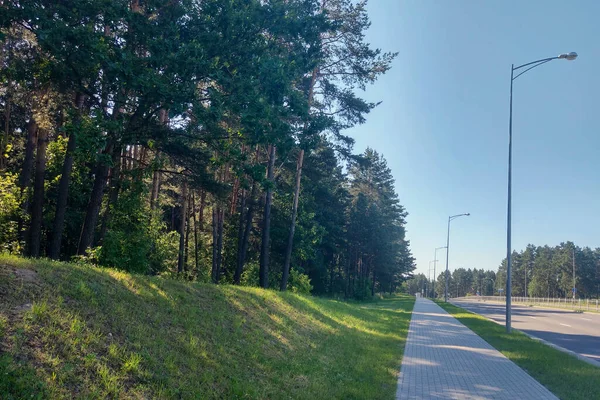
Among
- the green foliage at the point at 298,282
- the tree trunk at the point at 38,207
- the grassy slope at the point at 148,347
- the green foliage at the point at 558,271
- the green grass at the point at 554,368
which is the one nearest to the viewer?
the grassy slope at the point at 148,347

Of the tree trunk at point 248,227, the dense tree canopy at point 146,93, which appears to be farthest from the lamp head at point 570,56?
the tree trunk at point 248,227

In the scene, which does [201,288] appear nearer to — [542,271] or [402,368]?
[402,368]

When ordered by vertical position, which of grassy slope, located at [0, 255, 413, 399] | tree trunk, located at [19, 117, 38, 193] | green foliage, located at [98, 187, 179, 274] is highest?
tree trunk, located at [19, 117, 38, 193]

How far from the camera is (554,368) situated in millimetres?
10875

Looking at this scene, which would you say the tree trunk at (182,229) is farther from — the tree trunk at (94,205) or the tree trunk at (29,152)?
the tree trunk at (94,205)

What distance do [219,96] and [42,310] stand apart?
6470mm

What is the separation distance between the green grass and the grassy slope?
3161 millimetres

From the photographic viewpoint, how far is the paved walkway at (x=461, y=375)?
8.20 metres

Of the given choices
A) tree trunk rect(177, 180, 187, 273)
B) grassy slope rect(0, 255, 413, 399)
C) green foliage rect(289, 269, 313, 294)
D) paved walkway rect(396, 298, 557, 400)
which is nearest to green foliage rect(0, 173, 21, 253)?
grassy slope rect(0, 255, 413, 399)

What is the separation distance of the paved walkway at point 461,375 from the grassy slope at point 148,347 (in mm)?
567

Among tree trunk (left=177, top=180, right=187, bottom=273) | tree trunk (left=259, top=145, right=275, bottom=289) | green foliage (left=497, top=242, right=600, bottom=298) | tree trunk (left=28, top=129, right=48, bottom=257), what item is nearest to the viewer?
tree trunk (left=28, top=129, right=48, bottom=257)

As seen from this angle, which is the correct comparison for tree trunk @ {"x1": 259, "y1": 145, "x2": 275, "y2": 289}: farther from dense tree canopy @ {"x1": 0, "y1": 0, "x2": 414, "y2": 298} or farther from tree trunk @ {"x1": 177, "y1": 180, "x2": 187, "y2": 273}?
dense tree canopy @ {"x1": 0, "y1": 0, "x2": 414, "y2": 298}

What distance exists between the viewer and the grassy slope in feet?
15.7

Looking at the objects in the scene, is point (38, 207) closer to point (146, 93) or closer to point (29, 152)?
point (29, 152)
